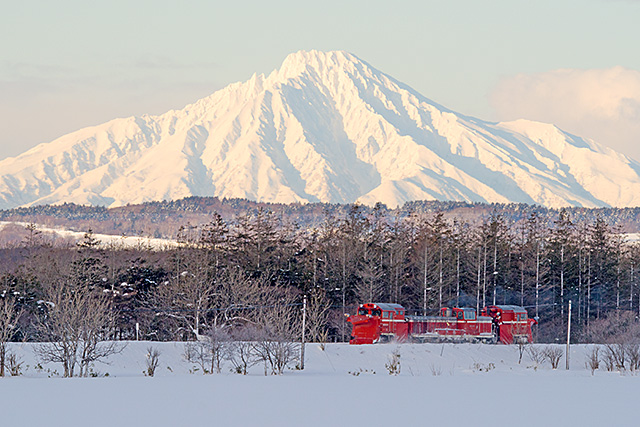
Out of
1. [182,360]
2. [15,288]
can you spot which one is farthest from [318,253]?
[182,360]

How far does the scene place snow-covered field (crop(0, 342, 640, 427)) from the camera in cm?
2567

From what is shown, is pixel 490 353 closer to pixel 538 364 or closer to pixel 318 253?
pixel 538 364

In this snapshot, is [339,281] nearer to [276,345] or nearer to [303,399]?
[276,345]

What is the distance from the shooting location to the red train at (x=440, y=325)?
192 feet

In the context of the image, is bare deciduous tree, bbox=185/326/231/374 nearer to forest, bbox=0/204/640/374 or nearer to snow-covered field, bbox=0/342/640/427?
snow-covered field, bbox=0/342/640/427

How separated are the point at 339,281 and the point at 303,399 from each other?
52472 millimetres

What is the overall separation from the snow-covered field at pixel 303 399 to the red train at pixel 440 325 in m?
12.6

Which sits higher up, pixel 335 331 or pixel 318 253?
pixel 318 253

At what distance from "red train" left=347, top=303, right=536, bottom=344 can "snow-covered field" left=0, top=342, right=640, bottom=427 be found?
1260cm

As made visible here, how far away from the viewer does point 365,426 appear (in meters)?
24.8

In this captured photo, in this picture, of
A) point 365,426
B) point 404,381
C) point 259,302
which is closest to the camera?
point 365,426

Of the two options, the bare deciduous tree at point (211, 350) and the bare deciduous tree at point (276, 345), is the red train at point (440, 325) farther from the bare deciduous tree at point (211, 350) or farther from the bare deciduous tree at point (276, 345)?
the bare deciduous tree at point (211, 350)

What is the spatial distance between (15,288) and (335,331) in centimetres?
2612

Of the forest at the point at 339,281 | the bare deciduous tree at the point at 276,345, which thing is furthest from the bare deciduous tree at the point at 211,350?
the forest at the point at 339,281
